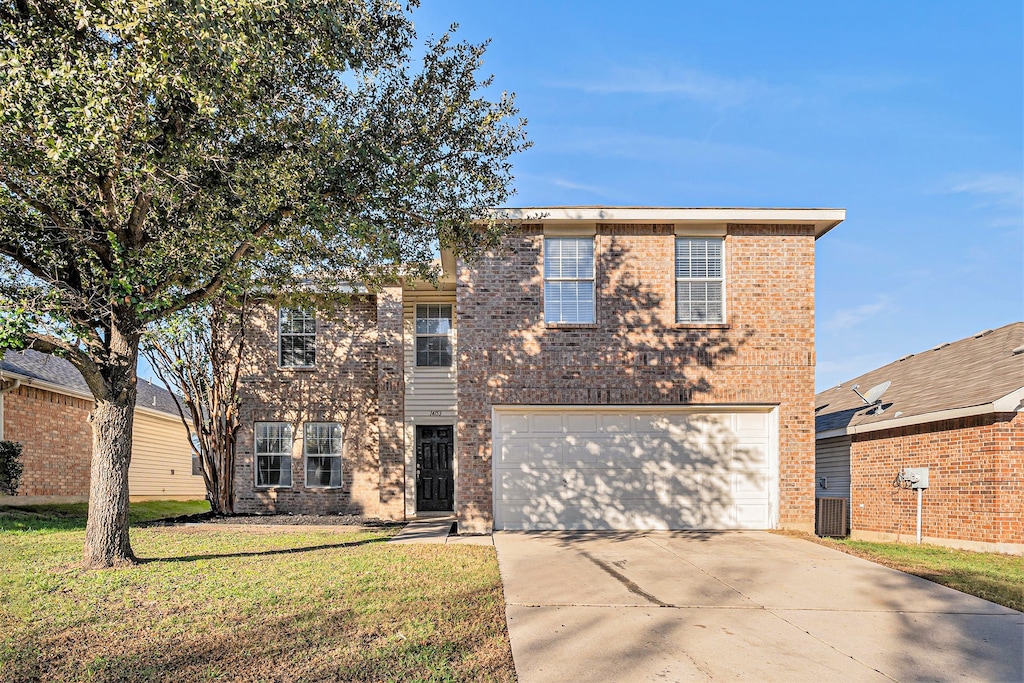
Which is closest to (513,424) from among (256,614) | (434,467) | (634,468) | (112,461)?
(634,468)

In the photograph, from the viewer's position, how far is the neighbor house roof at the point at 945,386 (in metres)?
10.8

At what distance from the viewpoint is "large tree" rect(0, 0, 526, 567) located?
6992 mm

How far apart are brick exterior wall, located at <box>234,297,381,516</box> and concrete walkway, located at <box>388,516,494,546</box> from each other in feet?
7.79

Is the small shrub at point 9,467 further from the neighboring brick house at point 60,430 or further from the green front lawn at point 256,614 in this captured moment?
the green front lawn at point 256,614

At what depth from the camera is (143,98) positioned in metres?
7.55

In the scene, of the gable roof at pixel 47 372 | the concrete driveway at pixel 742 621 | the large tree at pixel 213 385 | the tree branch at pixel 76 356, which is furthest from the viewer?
the gable roof at pixel 47 372

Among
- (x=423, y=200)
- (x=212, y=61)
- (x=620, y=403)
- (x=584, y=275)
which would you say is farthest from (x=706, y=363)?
(x=212, y=61)

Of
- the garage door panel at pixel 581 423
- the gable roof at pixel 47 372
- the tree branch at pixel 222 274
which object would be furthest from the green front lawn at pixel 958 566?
the gable roof at pixel 47 372

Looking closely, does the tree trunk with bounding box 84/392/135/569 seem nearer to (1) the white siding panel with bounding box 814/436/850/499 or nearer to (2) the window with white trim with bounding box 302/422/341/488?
(2) the window with white trim with bounding box 302/422/341/488

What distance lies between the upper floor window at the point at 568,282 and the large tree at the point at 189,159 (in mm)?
2400

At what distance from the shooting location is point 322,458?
53.2 feet

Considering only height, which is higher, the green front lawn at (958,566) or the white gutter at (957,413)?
the white gutter at (957,413)

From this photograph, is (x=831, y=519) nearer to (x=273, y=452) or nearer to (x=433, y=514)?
(x=433, y=514)

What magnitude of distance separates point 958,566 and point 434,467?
10.4 metres
